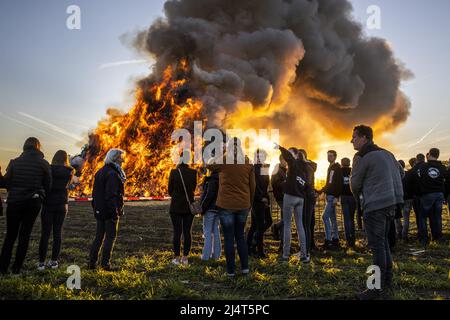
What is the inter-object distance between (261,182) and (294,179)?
0.83 m

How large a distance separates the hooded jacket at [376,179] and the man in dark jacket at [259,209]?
2.54 m

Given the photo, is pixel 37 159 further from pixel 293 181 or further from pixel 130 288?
pixel 293 181

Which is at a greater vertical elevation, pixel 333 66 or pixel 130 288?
pixel 333 66

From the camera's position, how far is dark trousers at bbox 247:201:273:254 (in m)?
7.16

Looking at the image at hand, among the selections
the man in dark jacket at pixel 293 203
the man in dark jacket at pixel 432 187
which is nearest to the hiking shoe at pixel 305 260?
the man in dark jacket at pixel 293 203

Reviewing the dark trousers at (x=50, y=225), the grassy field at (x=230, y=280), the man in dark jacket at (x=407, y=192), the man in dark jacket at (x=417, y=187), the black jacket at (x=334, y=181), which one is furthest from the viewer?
the man in dark jacket at (x=407, y=192)

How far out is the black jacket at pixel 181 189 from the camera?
6.61m

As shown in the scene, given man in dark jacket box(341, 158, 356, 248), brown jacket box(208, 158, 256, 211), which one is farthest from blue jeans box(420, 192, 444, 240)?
brown jacket box(208, 158, 256, 211)

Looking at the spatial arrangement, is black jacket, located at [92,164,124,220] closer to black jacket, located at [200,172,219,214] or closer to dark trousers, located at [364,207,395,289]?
black jacket, located at [200,172,219,214]

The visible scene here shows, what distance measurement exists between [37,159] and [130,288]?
260 centimetres

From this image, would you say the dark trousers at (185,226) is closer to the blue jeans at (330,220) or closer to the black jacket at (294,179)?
the black jacket at (294,179)

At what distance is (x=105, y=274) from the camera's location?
5.57 m
